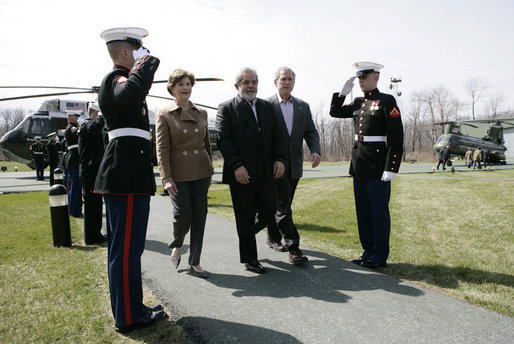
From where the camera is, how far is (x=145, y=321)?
8.46 ft

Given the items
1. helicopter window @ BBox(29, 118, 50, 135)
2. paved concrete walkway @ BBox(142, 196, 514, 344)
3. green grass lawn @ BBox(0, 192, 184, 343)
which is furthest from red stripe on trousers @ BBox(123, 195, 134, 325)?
helicopter window @ BBox(29, 118, 50, 135)

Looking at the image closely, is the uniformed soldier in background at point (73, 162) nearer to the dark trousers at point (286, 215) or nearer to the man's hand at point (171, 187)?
the man's hand at point (171, 187)

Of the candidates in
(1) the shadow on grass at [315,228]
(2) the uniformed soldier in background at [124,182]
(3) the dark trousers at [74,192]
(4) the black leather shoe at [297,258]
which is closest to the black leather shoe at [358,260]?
(4) the black leather shoe at [297,258]

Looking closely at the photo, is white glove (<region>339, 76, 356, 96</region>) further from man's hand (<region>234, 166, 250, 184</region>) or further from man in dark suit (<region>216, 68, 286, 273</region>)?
man's hand (<region>234, 166, 250, 184</region>)

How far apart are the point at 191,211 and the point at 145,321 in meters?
1.24

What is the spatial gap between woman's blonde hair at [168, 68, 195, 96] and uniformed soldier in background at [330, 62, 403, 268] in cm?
192

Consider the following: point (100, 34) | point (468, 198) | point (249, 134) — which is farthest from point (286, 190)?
point (468, 198)

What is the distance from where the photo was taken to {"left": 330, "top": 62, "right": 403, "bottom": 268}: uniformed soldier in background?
150 inches

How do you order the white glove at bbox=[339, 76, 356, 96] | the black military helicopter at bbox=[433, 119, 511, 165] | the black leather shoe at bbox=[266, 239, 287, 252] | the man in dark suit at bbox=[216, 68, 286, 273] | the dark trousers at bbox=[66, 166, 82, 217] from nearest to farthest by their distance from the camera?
the man in dark suit at bbox=[216, 68, 286, 273] < the white glove at bbox=[339, 76, 356, 96] < the black leather shoe at bbox=[266, 239, 287, 252] < the dark trousers at bbox=[66, 166, 82, 217] < the black military helicopter at bbox=[433, 119, 511, 165]

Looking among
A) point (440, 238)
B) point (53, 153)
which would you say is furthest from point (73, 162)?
point (53, 153)

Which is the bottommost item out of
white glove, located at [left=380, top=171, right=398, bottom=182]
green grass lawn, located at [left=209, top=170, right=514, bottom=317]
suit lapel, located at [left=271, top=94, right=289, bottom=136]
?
green grass lawn, located at [left=209, top=170, right=514, bottom=317]

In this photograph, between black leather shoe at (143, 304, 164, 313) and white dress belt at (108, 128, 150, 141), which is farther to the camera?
black leather shoe at (143, 304, 164, 313)

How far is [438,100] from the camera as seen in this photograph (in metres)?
70.5

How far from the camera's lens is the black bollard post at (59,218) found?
4879 millimetres
